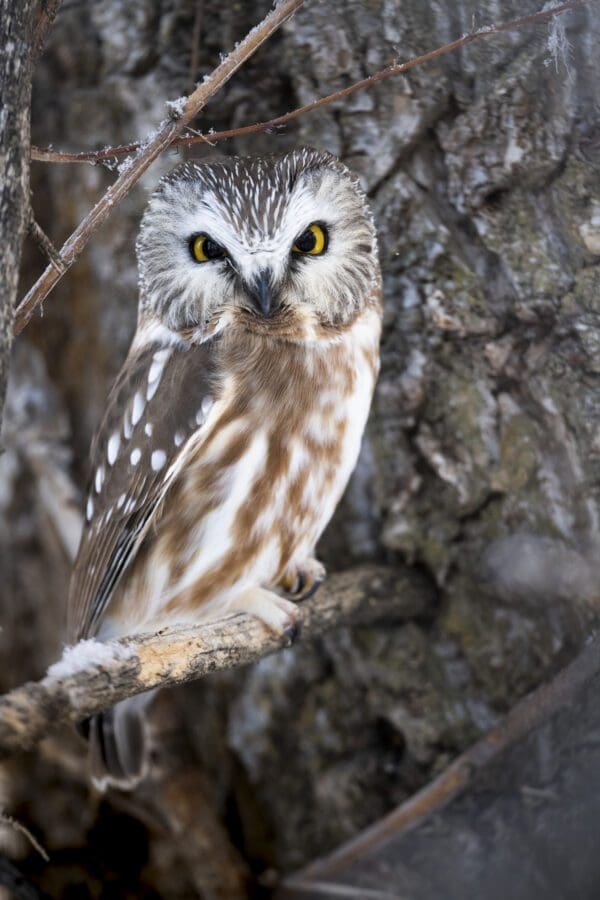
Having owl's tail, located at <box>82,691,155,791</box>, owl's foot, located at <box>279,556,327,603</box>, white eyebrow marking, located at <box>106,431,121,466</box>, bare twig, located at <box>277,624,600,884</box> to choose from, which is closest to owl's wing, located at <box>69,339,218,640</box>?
white eyebrow marking, located at <box>106,431,121,466</box>

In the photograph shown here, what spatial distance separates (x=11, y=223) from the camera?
1.51 metres

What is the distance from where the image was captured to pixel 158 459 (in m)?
2.00

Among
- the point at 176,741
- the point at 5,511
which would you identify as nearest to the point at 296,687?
the point at 176,741

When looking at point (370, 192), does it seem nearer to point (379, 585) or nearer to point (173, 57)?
point (173, 57)

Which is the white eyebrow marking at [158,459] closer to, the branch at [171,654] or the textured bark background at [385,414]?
the branch at [171,654]

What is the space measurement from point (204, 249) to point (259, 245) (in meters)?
0.16

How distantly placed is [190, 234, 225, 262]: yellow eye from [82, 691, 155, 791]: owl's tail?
1.21 m

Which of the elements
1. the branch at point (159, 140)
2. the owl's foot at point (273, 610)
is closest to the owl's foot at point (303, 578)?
the owl's foot at point (273, 610)

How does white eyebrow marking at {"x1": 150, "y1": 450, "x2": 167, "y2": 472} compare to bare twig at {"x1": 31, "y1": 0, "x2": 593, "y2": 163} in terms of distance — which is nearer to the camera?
bare twig at {"x1": 31, "y1": 0, "x2": 593, "y2": 163}

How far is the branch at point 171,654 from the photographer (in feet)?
4.11

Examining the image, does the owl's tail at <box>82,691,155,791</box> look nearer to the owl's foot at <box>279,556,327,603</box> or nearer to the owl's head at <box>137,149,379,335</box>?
the owl's foot at <box>279,556,327,603</box>

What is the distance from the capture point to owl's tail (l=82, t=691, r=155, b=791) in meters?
2.34

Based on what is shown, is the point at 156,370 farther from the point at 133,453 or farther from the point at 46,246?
the point at 46,246

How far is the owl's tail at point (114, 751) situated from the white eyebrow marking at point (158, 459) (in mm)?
744
